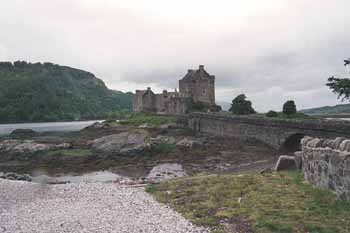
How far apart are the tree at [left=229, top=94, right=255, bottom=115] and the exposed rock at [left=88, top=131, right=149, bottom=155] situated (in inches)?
1048

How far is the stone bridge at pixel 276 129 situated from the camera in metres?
34.1

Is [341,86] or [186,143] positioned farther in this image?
[186,143]

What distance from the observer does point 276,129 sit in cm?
4391

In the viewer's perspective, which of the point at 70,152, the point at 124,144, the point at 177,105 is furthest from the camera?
the point at 177,105

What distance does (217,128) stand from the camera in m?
64.0

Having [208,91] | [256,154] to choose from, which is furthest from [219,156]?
[208,91]

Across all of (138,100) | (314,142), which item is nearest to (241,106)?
(138,100)

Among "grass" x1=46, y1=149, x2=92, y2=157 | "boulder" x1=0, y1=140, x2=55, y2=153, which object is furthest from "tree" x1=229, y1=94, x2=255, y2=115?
"boulder" x1=0, y1=140, x2=55, y2=153

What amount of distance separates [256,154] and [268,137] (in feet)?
16.6

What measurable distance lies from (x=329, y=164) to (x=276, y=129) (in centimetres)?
3134

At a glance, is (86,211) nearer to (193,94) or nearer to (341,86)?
(341,86)

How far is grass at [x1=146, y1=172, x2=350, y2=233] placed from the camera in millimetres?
10641

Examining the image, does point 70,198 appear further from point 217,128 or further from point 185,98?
point 185,98

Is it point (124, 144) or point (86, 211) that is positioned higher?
point (124, 144)
